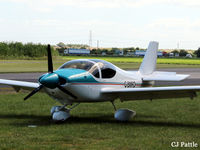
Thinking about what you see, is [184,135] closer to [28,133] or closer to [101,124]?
Result: [101,124]

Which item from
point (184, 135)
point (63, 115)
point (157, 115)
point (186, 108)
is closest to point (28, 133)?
point (63, 115)

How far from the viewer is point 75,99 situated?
41.5 feet

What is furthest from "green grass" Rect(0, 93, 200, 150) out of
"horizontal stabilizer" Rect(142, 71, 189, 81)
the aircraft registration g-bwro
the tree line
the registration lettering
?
the tree line

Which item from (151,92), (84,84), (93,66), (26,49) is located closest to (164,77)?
(151,92)

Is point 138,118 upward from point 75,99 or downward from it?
downward

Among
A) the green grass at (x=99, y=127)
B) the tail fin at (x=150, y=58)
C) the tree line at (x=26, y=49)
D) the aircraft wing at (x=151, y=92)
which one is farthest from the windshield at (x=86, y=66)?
the tree line at (x=26, y=49)

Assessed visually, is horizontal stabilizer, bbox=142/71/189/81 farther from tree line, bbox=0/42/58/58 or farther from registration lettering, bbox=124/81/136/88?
tree line, bbox=0/42/58/58

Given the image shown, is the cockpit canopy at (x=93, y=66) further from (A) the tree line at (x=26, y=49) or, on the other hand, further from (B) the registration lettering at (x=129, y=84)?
(A) the tree line at (x=26, y=49)

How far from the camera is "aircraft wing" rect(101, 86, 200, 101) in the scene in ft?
40.1

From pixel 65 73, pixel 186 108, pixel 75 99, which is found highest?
pixel 65 73

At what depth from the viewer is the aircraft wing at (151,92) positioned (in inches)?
481

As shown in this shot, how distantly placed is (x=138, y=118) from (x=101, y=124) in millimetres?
2175

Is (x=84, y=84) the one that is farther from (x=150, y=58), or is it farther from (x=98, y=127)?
(x=150, y=58)

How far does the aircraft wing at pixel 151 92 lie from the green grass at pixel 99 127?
831mm
